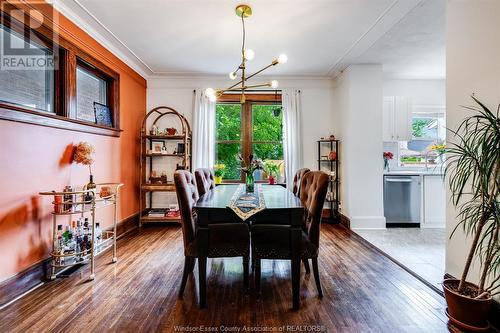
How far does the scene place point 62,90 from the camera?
2814mm

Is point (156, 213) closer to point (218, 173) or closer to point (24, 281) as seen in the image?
point (218, 173)

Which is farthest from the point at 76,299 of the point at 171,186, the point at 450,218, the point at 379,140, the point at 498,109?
the point at 379,140

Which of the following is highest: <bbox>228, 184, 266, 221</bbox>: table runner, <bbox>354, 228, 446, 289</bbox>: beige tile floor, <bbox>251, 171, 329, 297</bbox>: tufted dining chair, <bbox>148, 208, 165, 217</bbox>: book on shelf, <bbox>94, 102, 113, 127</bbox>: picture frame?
<bbox>94, 102, 113, 127</bbox>: picture frame

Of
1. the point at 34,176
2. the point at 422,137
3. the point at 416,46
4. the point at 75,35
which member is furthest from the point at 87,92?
the point at 422,137

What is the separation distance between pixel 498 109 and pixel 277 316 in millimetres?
2131

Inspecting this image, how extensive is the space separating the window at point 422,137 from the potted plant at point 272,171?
2.46 m

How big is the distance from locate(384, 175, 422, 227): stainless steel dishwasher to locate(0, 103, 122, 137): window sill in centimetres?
456

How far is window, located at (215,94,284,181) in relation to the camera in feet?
16.7

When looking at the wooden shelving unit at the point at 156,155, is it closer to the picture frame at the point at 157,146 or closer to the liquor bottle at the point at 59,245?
the picture frame at the point at 157,146

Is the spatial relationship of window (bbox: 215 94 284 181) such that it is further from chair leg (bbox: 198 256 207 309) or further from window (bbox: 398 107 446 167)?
chair leg (bbox: 198 256 207 309)

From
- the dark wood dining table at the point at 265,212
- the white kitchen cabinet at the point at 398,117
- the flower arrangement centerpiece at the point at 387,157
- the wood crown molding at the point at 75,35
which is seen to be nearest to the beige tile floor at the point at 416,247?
the flower arrangement centerpiece at the point at 387,157

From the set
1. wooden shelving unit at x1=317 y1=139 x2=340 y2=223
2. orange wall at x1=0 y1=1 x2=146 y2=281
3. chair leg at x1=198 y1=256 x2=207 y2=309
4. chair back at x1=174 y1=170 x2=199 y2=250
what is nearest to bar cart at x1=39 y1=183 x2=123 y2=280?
orange wall at x1=0 y1=1 x2=146 y2=281

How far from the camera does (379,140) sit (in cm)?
432

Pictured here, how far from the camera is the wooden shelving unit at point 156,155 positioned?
4.40m
